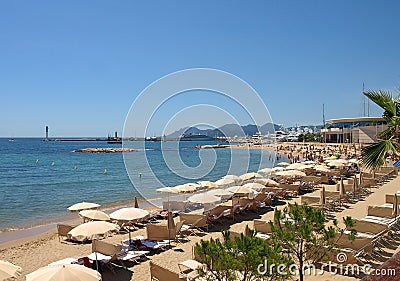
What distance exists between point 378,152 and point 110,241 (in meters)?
7.97

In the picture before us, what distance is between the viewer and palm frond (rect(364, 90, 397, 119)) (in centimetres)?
585

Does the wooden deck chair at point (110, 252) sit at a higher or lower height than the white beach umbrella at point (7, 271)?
lower

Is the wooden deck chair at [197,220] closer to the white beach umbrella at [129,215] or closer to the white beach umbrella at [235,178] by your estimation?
the white beach umbrella at [129,215]

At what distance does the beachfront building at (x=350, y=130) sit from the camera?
52469 mm

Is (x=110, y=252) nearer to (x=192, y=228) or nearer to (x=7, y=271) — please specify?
(x=7, y=271)

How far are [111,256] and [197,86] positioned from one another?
706 centimetres

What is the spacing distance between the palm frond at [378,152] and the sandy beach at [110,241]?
2.35m

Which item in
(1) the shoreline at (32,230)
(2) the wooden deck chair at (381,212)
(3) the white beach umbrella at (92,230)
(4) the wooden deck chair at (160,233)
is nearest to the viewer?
(3) the white beach umbrella at (92,230)

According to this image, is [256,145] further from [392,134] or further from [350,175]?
[392,134]

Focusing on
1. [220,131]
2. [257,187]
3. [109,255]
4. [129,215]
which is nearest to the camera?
[109,255]

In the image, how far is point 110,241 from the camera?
1050cm

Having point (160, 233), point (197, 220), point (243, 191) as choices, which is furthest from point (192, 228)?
point (243, 191)

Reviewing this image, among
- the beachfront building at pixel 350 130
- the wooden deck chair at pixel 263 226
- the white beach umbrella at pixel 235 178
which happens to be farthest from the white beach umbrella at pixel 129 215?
the beachfront building at pixel 350 130

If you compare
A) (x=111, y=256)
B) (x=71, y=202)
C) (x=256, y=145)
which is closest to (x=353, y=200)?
(x=111, y=256)
